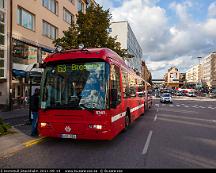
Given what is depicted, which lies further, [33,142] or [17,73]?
[17,73]

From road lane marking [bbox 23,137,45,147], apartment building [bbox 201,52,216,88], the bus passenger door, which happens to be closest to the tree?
the bus passenger door

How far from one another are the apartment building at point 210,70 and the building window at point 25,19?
123 m

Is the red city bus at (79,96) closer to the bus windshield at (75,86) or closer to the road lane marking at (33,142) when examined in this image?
the bus windshield at (75,86)

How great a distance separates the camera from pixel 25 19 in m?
25.7

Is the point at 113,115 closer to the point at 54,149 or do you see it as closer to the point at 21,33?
the point at 54,149

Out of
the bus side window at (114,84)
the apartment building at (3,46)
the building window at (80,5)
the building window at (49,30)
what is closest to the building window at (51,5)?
the building window at (49,30)

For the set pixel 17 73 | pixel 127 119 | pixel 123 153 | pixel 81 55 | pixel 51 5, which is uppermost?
pixel 51 5

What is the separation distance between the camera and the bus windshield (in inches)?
328

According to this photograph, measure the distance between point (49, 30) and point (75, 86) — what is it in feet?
77.8

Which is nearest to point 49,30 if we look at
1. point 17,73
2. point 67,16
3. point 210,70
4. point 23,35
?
point 23,35

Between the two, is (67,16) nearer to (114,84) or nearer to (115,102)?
(114,84)

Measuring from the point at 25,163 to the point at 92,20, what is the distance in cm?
2110

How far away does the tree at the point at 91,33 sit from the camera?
2561 centimetres

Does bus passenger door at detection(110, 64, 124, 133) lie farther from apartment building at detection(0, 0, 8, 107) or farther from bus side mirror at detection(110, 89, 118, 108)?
apartment building at detection(0, 0, 8, 107)
